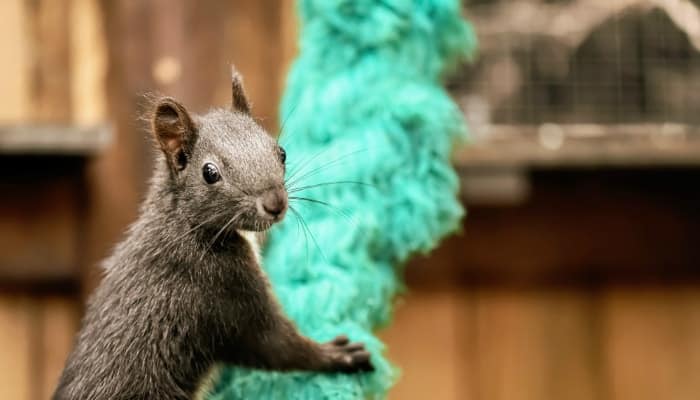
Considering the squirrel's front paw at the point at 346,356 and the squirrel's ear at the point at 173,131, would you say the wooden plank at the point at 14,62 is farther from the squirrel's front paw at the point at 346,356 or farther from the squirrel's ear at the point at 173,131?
the squirrel's front paw at the point at 346,356

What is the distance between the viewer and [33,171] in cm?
165

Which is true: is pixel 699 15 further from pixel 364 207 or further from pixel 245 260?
pixel 245 260

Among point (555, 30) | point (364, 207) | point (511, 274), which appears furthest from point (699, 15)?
point (364, 207)

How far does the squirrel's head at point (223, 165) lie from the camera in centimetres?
114

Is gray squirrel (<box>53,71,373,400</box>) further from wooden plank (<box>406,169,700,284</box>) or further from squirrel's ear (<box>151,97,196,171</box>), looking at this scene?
wooden plank (<box>406,169,700,284</box>)

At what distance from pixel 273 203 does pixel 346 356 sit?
0.23 metres

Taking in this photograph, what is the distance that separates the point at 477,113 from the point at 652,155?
31cm

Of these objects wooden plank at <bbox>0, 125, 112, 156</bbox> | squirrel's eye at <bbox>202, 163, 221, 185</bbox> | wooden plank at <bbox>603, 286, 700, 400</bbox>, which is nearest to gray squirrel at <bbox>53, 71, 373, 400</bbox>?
squirrel's eye at <bbox>202, 163, 221, 185</bbox>

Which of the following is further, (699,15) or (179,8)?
(699,15)

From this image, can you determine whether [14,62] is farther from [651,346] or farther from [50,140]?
[651,346]

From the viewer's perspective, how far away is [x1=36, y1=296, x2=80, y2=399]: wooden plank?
1.62m

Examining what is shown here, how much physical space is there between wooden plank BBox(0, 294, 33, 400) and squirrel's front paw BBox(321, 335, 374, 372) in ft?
2.03

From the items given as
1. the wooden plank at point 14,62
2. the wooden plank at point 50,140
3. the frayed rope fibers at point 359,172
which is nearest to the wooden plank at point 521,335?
the frayed rope fibers at point 359,172

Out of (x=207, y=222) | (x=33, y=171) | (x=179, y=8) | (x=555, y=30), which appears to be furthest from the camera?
(x=555, y=30)
